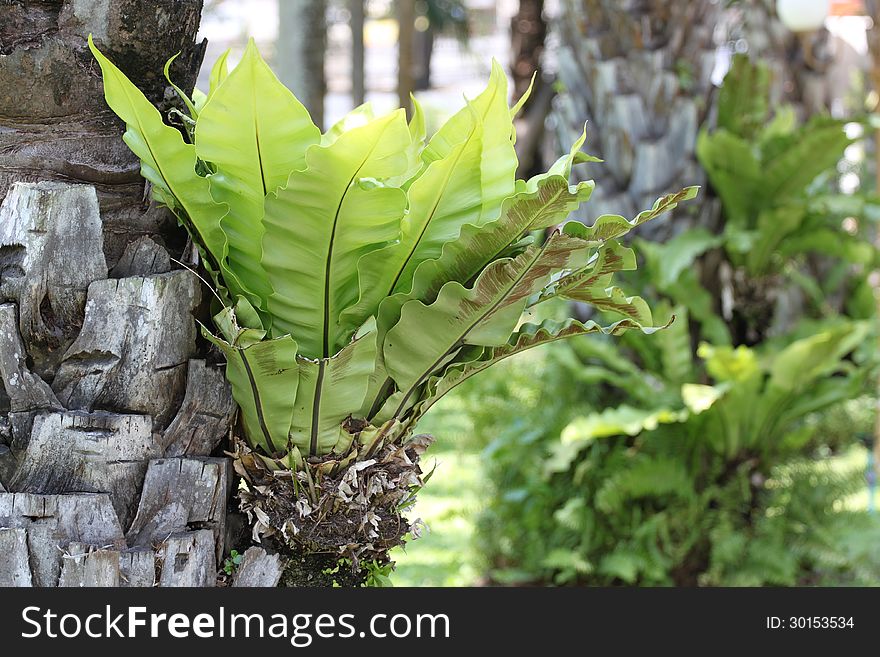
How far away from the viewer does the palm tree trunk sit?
1.21 meters

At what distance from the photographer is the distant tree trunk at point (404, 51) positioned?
7.25 meters

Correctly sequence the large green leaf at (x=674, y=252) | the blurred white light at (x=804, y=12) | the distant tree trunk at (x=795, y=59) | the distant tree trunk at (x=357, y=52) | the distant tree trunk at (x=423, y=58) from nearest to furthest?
the large green leaf at (x=674, y=252) → the blurred white light at (x=804, y=12) → the distant tree trunk at (x=795, y=59) → the distant tree trunk at (x=357, y=52) → the distant tree trunk at (x=423, y=58)

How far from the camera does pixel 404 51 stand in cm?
750

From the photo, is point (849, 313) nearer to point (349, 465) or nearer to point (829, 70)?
point (829, 70)

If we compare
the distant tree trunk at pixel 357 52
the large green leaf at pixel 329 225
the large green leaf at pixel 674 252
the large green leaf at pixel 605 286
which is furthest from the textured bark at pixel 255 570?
the distant tree trunk at pixel 357 52

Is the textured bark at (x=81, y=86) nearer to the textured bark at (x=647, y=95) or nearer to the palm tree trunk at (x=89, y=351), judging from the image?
the palm tree trunk at (x=89, y=351)

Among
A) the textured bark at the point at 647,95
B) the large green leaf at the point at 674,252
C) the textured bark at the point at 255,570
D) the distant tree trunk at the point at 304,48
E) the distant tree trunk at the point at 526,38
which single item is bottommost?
the textured bark at the point at 255,570

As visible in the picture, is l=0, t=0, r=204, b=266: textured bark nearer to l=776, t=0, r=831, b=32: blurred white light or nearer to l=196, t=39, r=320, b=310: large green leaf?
l=196, t=39, r=320, b=310: large green leaf

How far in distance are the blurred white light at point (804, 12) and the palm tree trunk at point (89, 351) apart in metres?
4.29

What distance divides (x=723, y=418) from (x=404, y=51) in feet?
16.1

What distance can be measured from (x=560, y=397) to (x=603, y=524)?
1.86 feet

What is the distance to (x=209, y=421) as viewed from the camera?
1312 mm

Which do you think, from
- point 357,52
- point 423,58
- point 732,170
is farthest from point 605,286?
point 423,58

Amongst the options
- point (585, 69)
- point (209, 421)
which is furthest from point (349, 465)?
point (585, 69)
